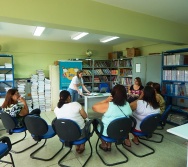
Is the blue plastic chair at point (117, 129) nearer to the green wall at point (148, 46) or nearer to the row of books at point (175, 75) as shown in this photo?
the row of books at point (175, 75)

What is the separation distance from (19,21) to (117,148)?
2.67m

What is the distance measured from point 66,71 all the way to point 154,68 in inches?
121

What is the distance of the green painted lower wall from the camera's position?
5.36 metres

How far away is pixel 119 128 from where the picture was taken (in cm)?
216

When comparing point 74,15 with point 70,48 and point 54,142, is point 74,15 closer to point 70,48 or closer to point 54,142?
point 54,142

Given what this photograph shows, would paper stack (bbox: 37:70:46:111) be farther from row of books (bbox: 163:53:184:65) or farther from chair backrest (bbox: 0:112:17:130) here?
row of books (bbox: 163:53:184:65)

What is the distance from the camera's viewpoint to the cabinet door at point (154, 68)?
4.48 m

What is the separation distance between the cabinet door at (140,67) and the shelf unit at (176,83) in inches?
29.9

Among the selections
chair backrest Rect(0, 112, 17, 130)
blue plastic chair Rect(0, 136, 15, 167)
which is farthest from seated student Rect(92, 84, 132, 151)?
chair backrest Rect(0, 112, 17, 130)

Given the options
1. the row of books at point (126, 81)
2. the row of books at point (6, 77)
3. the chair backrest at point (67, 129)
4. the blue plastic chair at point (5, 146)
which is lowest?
the blue plastic chair at point (5, 146)

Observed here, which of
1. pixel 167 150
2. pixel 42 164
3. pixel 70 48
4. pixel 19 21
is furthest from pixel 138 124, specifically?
pixel 70 48

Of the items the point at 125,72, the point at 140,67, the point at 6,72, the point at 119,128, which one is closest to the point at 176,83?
the point at 140,67

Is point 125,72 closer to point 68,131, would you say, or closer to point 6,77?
point 6,77

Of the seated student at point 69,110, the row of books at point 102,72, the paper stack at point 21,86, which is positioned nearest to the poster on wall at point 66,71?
the row of books at point 102,72
